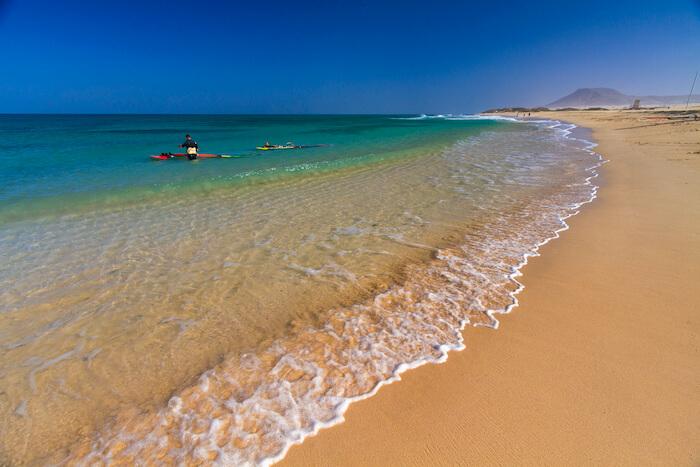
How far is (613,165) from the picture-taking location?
1418 centimetres

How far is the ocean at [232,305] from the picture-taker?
2900 millimetres

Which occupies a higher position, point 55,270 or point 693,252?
point 693,252

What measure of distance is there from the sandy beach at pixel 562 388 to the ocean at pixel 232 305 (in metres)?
0.27

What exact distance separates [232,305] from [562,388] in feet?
12.9

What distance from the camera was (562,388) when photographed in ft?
9.95

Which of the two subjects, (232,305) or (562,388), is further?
(232,305)

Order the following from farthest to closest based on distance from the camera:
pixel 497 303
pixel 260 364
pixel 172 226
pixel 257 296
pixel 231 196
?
pixel 231 196, pixel 172 226, pixel 257 296, pixel 497 303, pixel 260 364

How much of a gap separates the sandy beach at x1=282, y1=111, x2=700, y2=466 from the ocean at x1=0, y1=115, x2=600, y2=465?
27cm

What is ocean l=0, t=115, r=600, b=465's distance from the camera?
2.90 meters

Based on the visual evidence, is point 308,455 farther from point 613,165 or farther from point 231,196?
point 613,165

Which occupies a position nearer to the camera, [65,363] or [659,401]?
[659,401]

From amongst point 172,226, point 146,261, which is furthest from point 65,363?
point 172,226

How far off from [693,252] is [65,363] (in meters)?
9.02

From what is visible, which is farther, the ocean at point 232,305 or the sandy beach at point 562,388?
the ocean at point 232,305
